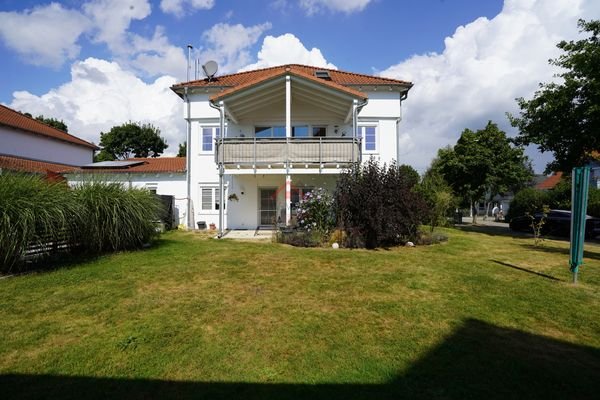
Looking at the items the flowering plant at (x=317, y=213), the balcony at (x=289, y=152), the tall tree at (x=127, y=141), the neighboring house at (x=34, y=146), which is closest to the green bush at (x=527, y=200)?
the balcony at (x=289, y=152)

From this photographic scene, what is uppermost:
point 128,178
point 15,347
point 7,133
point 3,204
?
point 7,133

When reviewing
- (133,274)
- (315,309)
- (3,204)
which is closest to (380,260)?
(315,309)

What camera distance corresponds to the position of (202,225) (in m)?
16.4

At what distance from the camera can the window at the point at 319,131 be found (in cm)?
1666

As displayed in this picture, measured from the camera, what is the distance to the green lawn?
3016 millimetres

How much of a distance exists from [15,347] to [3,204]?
428cm

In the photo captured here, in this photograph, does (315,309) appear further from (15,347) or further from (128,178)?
(128,178)

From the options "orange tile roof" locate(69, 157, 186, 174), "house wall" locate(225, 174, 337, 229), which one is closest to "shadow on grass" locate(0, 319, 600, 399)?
"house wall" locate(225, 174, 337, 229)

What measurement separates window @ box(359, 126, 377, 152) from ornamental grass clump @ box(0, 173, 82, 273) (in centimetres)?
1338

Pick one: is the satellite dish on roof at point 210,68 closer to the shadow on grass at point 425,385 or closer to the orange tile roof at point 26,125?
the orange tile roof at point 26,125

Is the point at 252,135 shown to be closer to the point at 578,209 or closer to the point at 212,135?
the point at 212,135

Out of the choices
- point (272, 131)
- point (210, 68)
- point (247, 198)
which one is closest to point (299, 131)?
point (272, 131)

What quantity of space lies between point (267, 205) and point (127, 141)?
1570 inches

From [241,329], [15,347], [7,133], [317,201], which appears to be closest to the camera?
[15,347]
